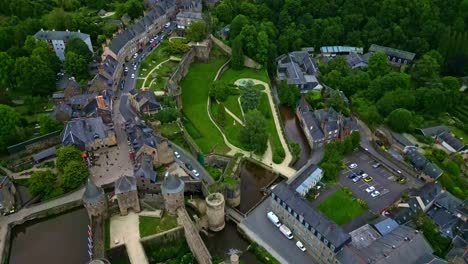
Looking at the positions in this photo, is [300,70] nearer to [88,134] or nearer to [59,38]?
[88,134]

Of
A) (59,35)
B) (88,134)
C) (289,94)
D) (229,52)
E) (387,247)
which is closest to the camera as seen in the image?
(387,247)

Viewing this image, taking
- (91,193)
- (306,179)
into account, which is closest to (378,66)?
(306,179)

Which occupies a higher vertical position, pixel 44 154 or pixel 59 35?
pixel 59 35

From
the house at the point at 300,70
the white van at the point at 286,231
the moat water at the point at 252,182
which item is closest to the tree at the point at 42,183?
the moat water at the point at 252,182

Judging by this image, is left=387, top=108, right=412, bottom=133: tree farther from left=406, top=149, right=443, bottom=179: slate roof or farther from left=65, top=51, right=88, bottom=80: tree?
left=65, top=51, right=88, bottom=80: tree

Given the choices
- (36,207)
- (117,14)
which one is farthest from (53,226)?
(117,14)

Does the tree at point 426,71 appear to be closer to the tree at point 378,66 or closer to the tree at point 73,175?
the tree at point 378,66

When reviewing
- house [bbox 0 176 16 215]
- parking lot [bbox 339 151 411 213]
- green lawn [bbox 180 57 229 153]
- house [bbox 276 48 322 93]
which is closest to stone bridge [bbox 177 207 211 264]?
green lawn [bbox 180 57 229 153]

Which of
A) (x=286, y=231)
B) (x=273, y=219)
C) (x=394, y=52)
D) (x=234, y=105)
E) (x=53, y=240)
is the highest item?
(x=394, y=52)
